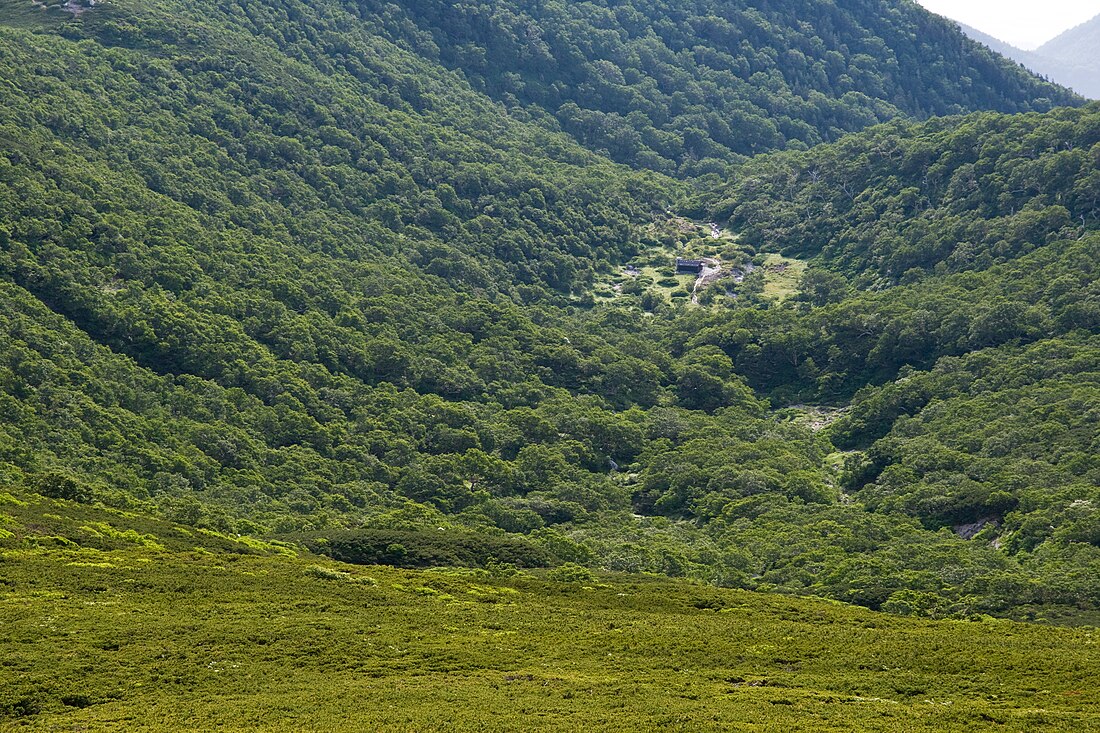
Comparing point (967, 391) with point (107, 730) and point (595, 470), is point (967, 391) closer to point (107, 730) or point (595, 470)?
point (595, 470)

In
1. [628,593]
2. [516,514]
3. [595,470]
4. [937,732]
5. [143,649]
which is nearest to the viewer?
[937,732]

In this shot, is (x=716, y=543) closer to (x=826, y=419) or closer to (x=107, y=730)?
(x=826, y=419)

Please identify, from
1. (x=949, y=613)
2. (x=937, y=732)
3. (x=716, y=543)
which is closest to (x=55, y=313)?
(x=716, y=543)

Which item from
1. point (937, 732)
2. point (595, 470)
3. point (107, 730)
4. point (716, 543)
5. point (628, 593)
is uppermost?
point (595, 470)

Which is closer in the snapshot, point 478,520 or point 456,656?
point 456,656

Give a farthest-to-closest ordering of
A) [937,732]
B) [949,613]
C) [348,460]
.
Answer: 1. [348,460]
2. [949,613]
3. [937,732]

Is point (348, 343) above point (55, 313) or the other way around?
above

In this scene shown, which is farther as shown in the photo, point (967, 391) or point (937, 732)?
point (967, 391)

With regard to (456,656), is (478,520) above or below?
above

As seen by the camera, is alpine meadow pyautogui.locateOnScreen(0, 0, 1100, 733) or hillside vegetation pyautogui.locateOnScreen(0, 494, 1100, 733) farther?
alpine meadow pyautogui.locateOnScreen(0, 0, 1100, 733)

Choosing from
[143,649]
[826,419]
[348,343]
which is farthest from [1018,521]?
[348,343]

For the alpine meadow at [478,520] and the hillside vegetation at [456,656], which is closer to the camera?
the hillside vegetation at [456,656]
